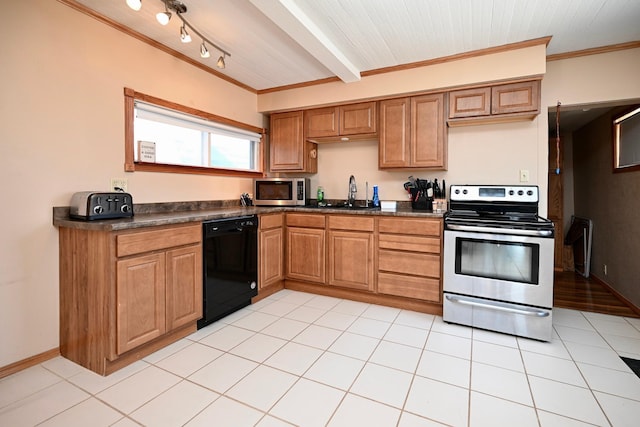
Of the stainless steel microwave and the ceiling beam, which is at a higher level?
the ceiling beam

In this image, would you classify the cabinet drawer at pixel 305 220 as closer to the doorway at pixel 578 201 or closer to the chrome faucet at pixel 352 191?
the chrome faucet at pixel 352 191

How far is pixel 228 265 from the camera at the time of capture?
8.76 ft

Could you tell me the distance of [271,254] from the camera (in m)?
3.28

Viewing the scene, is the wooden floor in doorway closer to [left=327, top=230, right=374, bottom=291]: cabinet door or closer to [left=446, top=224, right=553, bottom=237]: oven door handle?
[left=446, top=224, right=553, bottom=237]: oven door handle

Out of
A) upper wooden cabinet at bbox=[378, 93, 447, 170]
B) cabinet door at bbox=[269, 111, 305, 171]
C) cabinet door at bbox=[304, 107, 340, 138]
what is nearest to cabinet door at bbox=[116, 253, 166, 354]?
cabinet door at bbox=[269, 111, 305, 171]

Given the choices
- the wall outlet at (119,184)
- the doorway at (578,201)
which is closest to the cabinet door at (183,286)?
the wall outlet at (119,184)

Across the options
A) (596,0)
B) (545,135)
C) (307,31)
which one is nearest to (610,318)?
(545,135)

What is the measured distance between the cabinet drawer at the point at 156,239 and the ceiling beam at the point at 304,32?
5.26 ft

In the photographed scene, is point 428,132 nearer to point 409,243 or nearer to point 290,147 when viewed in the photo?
point 409,243

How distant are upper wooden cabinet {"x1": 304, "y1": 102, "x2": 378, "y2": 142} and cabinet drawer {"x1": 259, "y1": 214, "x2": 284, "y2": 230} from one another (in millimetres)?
1085

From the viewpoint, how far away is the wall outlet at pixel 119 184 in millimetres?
2373

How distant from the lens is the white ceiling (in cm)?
210

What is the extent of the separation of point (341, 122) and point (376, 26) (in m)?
1.22

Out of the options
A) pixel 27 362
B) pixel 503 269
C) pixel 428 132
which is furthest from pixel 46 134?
pixel 503 269
